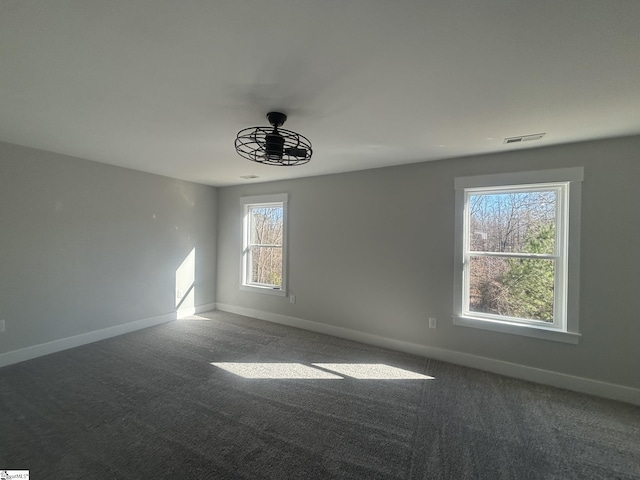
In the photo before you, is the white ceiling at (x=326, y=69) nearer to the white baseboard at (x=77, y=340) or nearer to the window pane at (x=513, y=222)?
the window pane at (x=513, y=222)

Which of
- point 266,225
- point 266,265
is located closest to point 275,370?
point 266,265

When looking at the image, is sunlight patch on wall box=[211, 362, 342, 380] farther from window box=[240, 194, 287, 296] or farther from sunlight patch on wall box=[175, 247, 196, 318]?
sunlight patch on wall box=[175, 247, 196, 318]

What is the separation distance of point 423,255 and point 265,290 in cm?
269

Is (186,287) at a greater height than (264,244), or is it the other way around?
(264,244)

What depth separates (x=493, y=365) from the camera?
297cm

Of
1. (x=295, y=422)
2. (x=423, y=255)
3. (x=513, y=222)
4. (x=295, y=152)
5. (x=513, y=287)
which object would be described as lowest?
(x=295, y=422)

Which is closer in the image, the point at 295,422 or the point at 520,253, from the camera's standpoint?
the point at 295,422

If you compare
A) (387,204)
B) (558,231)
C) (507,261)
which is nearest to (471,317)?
(507,261)

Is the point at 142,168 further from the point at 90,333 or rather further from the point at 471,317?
the point at 471,317

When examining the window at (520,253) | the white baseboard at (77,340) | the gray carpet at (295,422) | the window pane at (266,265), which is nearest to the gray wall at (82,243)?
the white baseboard at (77,340)

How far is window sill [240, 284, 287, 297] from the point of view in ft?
14.8

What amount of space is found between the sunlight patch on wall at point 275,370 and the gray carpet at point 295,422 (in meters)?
0.02

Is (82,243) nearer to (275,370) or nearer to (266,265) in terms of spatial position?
(266,265)

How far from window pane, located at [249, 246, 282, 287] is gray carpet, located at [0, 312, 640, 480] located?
5.55 ft
